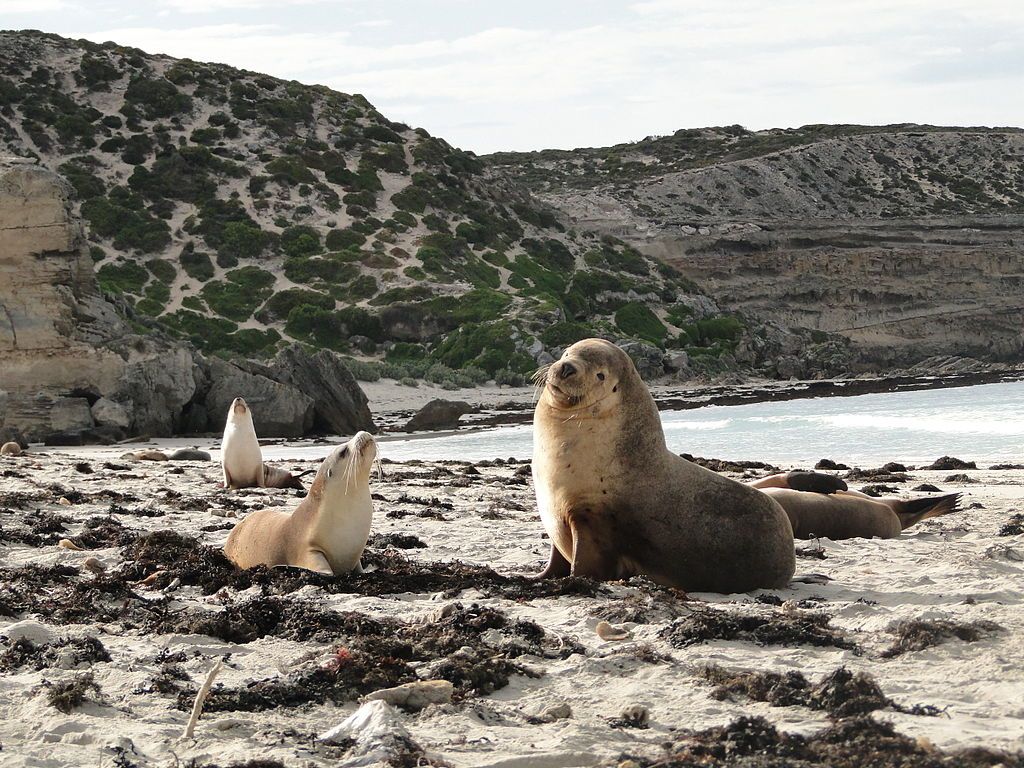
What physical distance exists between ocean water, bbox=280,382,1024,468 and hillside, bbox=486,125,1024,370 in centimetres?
2353

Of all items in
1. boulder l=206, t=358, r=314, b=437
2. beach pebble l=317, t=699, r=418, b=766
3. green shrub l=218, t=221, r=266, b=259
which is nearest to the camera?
beach pebble l=317, t=699, r=418, b=766

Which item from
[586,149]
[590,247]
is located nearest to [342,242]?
[590,247]

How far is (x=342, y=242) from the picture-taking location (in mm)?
46250

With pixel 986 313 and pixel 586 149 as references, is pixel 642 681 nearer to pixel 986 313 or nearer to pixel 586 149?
pixel 986 313

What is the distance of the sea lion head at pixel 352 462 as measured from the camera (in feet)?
22.5

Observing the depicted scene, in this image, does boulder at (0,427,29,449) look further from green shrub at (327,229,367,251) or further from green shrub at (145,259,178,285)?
green shrub at (327,229,367,251)

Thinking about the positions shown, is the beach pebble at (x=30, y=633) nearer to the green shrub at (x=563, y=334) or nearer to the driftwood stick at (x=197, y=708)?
the driftwood stick at (x=197, y=708)

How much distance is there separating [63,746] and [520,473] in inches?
443

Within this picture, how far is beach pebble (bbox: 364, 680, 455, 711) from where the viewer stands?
401 centimetres

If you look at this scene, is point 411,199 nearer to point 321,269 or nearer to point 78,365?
point 321,269

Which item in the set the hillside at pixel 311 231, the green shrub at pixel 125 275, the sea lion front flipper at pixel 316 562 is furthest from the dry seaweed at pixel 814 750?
the green shrub at pixel 125 275

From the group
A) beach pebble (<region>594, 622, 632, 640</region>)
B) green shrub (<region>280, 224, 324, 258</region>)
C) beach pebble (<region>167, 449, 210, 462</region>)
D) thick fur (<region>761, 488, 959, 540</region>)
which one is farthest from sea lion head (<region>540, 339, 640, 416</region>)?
green shrub (<region>280, 224, 324, 258</region>)

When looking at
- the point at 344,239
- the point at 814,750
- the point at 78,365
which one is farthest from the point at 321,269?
the point at 814,750

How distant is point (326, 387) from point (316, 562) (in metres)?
18.6
